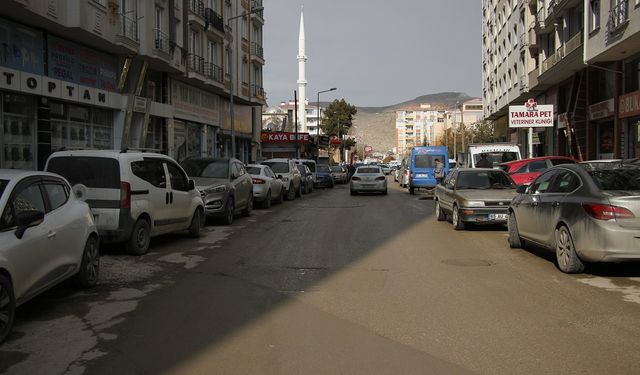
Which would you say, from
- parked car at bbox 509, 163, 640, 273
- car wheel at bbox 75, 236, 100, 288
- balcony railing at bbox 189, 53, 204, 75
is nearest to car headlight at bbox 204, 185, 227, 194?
car wheel at bbox 75, 236, 100, 288

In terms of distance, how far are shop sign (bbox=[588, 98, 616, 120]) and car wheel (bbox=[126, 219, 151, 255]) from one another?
20.5 m

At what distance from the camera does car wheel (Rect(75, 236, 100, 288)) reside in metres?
7.29

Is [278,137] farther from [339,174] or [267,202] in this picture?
[267,202]

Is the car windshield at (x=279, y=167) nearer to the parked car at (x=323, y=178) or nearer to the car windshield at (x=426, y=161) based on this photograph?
the car windshield at (x=426, y=161)

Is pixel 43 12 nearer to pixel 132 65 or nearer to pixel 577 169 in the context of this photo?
pixel 132 65

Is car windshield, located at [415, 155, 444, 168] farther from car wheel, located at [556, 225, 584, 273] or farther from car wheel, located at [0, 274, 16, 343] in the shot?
car wheel, located at [0, 274, 16, 343]

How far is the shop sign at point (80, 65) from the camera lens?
63.7 feet

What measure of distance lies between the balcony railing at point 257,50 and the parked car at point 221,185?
2854cm

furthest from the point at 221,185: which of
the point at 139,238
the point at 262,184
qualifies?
the point at 262,184

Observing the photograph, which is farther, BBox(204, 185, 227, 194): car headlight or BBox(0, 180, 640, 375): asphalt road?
BBox(204, 185, 227, 194): car headlight

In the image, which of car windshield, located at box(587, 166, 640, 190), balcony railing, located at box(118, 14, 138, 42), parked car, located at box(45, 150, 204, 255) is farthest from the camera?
balcony railing, located at box(118, 14, 138, 42)

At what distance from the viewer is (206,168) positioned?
16.2 metres

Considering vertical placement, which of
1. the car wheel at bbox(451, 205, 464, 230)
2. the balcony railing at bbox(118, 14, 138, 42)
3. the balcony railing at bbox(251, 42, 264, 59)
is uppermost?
the balcony railing at bbox(251, 42, 264, 59)

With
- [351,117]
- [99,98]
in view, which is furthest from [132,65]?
[351,117]
